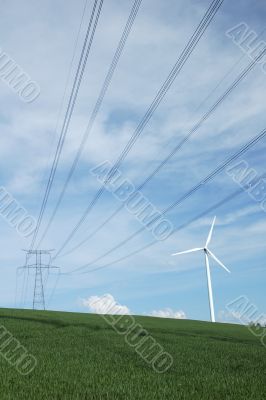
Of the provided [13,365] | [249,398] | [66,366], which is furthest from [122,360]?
[249,398]

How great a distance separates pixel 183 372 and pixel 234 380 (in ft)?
9.17

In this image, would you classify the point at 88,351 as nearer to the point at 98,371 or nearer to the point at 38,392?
the point at 98,371

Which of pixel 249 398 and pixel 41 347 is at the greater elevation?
pixel 41 347

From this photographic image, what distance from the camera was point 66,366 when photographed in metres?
21.3

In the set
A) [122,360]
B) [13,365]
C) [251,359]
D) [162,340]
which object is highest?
[13,365]

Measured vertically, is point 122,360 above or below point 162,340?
above

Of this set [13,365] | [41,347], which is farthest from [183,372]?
[41,347]

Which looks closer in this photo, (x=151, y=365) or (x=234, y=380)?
(x=234, y=380)

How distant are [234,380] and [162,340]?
18083 mm

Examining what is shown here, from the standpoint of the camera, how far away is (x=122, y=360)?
24250 millimetres

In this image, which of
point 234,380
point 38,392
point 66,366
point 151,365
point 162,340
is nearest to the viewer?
point 38,392

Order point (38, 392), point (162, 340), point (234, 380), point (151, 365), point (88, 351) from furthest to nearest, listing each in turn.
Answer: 1. point (162, 340)
2. point (88, 351)
3. point (151, 365)
4. point (234, 380)
5. point (38, 392)

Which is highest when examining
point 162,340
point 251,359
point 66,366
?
point 66,366

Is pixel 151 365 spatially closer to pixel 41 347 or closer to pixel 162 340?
pixel 41 347
